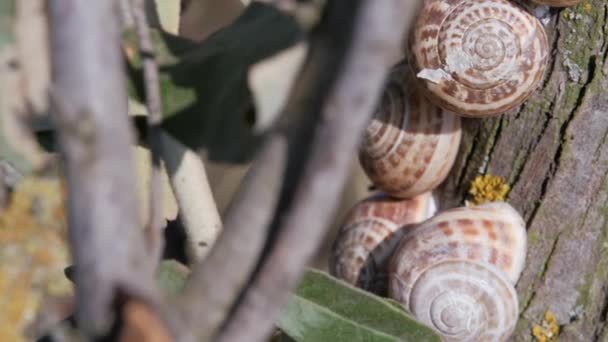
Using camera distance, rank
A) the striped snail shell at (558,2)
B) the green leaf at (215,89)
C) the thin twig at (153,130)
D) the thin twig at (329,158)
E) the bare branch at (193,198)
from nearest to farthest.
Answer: the thin twig at (329,158) → the thin twig at (153,130) → the green leaf at (215,89) → the bare branch at (193,198) → the striped snail shell at (558,2)

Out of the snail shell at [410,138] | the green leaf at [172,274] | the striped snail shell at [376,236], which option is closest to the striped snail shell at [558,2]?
the snail shell at [410,138]

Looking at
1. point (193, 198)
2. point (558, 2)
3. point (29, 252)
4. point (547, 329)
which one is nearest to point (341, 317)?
point (193, 198)

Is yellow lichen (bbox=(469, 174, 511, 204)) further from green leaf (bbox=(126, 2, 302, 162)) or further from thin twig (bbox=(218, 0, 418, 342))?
thin twig (bbox=(218, 0, 418, 342))

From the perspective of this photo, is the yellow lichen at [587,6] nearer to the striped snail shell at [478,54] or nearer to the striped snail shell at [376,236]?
the striped snail shell at [478,54]

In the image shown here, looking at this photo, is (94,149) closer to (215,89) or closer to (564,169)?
(215,89)

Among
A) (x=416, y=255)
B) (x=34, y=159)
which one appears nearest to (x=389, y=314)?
(x=416, y=255)

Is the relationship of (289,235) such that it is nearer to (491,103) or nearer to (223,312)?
(223,312)

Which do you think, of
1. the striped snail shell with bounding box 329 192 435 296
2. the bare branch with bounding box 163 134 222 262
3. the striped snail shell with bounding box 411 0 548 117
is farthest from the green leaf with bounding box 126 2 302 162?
the striped snail shell with bounding box 329 192 435 296
